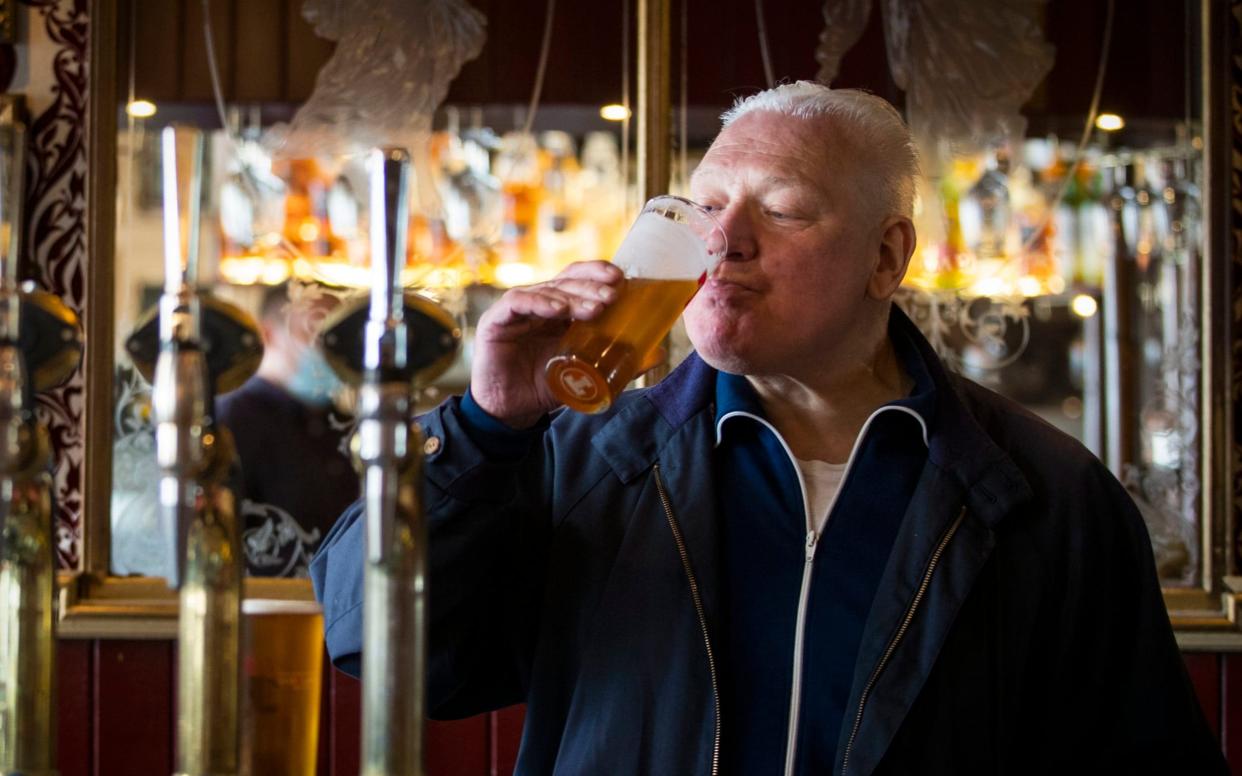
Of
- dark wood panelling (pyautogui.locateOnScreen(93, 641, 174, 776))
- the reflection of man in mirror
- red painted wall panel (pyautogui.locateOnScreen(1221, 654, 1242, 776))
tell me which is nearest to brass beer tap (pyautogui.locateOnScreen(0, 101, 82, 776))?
the reflection of man in mirror

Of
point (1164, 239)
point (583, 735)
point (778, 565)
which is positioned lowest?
point (583, 735)

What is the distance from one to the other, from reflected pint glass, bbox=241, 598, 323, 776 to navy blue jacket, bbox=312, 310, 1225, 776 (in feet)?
0.88

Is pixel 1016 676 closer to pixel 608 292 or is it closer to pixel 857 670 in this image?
pixel 857 670

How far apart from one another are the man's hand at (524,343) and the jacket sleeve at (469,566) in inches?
1.0

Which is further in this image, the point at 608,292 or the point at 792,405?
the point at 792,405

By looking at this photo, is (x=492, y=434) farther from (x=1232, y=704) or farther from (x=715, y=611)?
(x=1232, y=704)

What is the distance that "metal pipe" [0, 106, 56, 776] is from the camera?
31.4 inches

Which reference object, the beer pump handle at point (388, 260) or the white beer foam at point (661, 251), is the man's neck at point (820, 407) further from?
the beer pump handle at point (388, 260)

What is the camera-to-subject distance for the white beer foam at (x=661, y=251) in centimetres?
134

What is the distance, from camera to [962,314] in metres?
2.70

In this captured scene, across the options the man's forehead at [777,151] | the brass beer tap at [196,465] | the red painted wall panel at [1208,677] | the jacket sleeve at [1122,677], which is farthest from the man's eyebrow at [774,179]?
the red painted wall panel at [1208,677]

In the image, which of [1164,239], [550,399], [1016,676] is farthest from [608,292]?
[1164,239]

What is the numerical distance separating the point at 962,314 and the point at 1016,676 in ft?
4.23

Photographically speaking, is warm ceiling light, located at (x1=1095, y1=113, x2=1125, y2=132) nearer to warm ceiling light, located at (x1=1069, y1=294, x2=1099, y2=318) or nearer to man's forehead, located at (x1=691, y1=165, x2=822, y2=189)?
warm ceiling light, located at (x1=1069, y1=294, x2=1099, y2=318)
